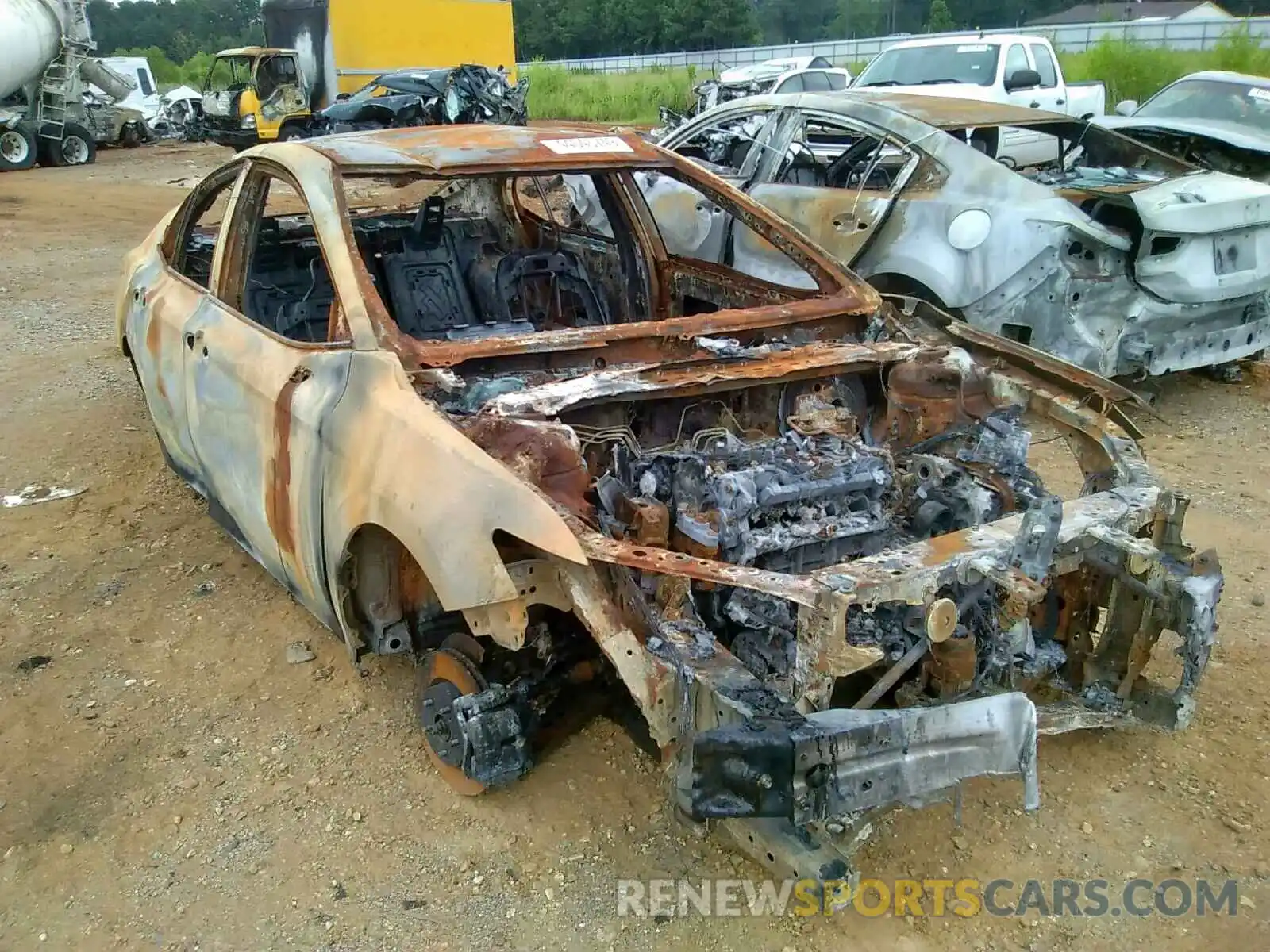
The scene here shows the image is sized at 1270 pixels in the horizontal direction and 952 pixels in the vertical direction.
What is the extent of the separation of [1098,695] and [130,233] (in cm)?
1293

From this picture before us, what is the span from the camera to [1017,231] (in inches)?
214

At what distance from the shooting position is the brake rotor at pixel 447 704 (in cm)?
292

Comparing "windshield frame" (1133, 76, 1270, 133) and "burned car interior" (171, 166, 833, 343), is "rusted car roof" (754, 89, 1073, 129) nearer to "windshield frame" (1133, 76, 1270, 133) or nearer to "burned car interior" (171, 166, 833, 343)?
"burned car interior" (171, 166, 833, 343)

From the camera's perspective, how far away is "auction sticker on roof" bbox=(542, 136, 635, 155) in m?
3.81

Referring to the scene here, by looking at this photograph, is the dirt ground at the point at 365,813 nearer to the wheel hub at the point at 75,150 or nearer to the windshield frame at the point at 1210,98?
the windshield frame at the point at 1210,98

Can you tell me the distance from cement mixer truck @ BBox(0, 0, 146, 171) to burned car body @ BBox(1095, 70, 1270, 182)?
1746cm

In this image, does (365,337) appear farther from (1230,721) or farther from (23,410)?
(23,410)

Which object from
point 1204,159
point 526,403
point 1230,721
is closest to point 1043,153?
point 1204,159

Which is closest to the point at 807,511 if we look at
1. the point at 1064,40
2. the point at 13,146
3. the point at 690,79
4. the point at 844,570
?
the point at 844,570

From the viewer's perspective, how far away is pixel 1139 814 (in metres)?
2.94

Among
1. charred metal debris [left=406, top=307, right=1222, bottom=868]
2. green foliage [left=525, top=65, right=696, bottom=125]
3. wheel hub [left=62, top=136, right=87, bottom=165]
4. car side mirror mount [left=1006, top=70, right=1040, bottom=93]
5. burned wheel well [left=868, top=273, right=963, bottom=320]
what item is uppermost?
car side mirror mount [left=1006, top=70, right=1040, bottom=93]

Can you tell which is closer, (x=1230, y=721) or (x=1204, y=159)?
(x=1230, y=721)

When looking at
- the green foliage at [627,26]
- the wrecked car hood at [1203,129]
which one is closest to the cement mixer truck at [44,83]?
the wrecked car hood at [1203,129]

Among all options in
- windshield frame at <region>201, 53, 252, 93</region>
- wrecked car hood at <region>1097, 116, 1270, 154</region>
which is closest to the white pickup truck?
wrecked car hood at <region>1097, 116, 1270, 154</region>
